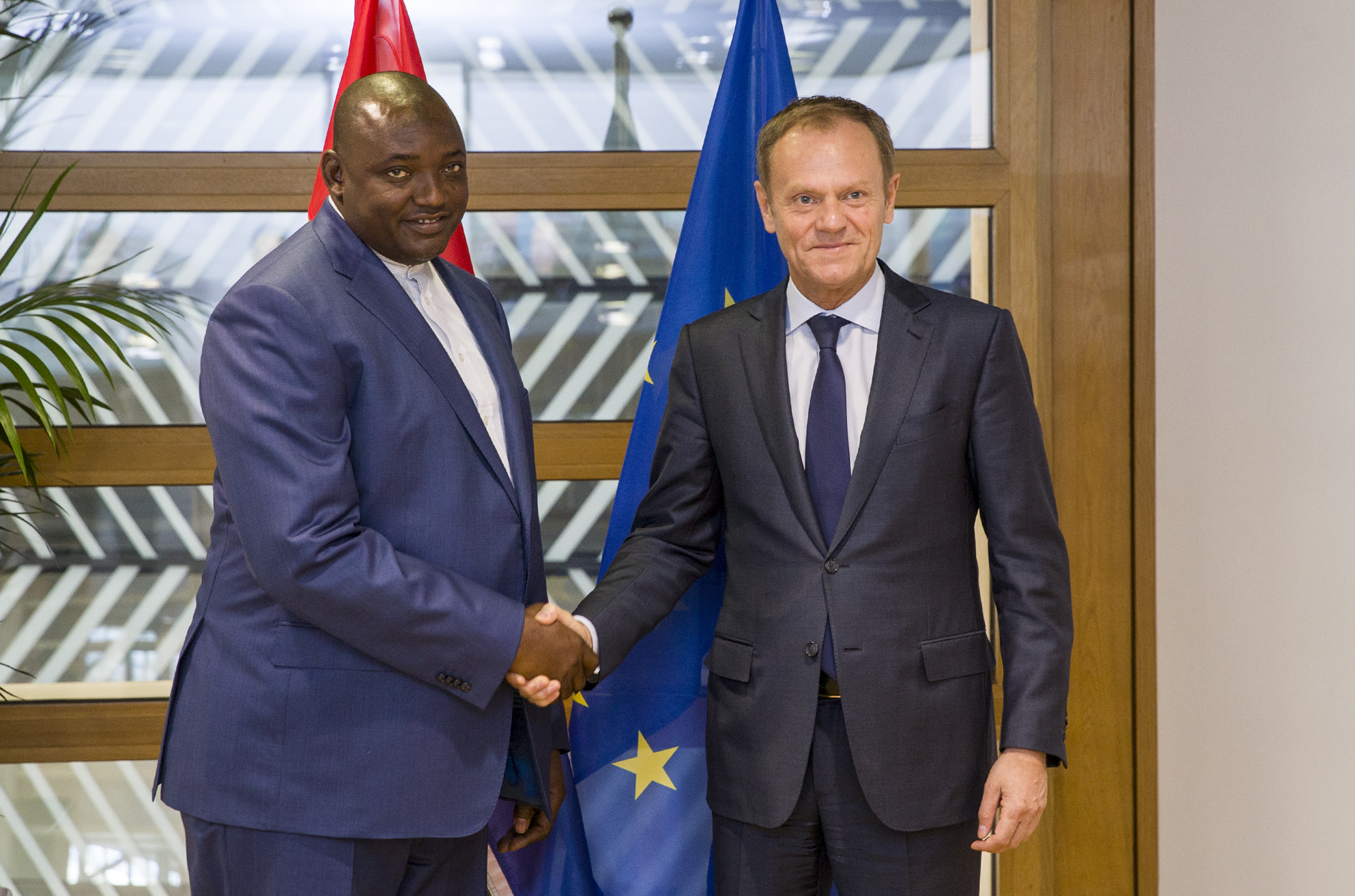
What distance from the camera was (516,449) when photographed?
1545mm

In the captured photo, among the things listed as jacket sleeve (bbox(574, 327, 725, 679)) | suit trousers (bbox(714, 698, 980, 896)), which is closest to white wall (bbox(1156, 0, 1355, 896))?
suit trousers (bbox(714, 698, 980, 896))

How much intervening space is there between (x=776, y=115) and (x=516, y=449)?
67cm

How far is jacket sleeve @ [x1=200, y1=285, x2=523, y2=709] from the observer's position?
131cm

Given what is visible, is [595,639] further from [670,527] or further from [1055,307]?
[1055,307]

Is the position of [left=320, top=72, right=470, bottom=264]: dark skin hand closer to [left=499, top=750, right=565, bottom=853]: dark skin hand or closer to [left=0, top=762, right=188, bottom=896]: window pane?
[left=499, top=750, right=565, bottom=853]: dark skin hand

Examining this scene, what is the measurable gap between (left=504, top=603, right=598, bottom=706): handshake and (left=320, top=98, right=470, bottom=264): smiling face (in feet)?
1.74

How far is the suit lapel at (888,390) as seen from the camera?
4.89 feet

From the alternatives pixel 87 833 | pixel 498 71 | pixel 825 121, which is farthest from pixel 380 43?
pixel 87 833

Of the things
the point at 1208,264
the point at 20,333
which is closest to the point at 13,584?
the point at 20,333

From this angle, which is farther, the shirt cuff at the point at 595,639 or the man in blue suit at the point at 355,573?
the shirt cuff at the point at 595,639

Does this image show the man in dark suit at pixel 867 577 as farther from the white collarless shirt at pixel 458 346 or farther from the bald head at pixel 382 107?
the bald head at pixel 382 107

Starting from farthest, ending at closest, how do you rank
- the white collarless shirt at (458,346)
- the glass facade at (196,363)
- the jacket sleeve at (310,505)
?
1. the glass facade at (196,363)
2. the white collarless shirt at (458,346)
3. the jacket sleeve at (310,505)

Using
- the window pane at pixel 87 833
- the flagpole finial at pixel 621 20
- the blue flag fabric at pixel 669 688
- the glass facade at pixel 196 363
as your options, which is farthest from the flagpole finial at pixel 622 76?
the window pane at pixel 87 833

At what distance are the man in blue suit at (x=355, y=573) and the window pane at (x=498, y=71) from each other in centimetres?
94
